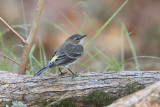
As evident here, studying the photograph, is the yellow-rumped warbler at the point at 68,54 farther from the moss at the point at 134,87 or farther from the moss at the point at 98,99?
the moss at the point at 134,87

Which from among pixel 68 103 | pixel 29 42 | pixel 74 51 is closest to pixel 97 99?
pixel 68 103

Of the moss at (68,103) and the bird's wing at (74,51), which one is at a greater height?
the bird's wing at (74,51)

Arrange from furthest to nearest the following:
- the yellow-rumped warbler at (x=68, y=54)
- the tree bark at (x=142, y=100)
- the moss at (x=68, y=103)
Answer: the yellow-rumped warbler at (x=68, y=54) < the moss at (x=68, y=103) < the tree bark at (x=142, y=100)

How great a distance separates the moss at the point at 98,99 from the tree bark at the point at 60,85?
7 centimetres

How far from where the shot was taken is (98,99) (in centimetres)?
373

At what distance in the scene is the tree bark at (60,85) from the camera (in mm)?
3805

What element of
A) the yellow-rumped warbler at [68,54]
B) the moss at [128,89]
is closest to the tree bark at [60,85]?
the moss at [128,89]

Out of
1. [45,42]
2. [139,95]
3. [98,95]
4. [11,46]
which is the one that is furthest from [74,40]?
[45,42]

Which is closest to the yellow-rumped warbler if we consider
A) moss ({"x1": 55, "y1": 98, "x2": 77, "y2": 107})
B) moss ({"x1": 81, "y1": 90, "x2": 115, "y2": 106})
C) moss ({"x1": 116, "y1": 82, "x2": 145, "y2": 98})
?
moss ({"x1": 55, "y1": 98, "x2": 77, "y2": 107})

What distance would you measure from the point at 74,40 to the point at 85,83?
1221 mm

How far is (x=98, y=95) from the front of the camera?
3740 millimetres

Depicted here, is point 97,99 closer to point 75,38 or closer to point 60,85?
point 60,85

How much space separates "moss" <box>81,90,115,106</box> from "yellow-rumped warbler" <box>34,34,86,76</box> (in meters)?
0.74

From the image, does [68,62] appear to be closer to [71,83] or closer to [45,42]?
[71,83]
